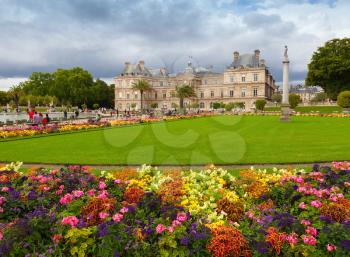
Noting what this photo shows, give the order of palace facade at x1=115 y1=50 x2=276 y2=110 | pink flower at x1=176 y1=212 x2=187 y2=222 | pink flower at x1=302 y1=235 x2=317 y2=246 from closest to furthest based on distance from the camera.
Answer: pink flower at x1=302 y1=235 x2=317 y2=246 → pink flower at x1=176 y1=212 x2=187 y2=222 → palace facade at x1=115 y1=50 x2=276 y2=110

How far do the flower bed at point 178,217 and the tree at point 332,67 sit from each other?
5573 centimetres

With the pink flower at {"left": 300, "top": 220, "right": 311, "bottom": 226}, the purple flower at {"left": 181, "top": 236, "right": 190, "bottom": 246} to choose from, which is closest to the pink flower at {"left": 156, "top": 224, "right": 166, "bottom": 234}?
the purple flower at {"left": 181, "top": 236, "right": 190, "bottom": 246}

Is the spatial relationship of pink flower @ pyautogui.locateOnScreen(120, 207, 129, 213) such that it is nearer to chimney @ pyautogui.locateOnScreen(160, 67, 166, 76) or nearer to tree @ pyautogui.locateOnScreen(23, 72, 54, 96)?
tree @ pyautogui.locateOnScreen(23, 72, 54, 96)

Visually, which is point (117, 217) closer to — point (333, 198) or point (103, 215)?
point (103, 215)

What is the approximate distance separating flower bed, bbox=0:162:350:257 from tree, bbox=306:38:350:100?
55727mm

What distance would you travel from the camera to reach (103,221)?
4.54m

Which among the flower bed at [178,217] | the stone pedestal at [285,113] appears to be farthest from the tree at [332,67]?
the flower bed at [178,217]

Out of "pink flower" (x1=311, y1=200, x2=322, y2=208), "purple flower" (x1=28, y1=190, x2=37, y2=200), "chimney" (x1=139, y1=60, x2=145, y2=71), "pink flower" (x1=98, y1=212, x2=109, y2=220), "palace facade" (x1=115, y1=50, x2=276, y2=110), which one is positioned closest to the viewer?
"pink flower" (x1=98, y1=212, x2=109, y2=220)

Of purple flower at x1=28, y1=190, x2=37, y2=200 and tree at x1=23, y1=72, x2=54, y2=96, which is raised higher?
tree at x1=23, y1=72, x2=54, y2=96

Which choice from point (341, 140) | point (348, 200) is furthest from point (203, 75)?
point (348, 200)

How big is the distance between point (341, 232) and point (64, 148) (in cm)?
1294

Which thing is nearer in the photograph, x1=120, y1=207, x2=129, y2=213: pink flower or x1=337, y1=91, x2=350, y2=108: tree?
x1=120, y1=207, x2=129, y2=213: pink flower

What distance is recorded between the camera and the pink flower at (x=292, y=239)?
152 inches

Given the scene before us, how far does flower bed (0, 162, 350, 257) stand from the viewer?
3.86m
